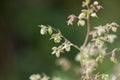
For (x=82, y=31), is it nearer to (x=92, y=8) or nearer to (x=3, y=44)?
(x=3, y=44)

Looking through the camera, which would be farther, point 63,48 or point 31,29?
point 31,29

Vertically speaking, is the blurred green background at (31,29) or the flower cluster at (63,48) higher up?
the blurred green background at (31,29)

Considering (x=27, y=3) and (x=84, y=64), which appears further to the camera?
(x=27, y=3)

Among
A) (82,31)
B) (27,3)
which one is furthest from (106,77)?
(27,3)

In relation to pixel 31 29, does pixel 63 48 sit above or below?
below

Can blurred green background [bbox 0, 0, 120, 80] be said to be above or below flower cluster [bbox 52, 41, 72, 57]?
above

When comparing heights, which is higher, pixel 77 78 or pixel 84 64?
pixel 77 78

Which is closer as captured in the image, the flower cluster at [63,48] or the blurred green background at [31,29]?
the flower cluster at [63,48]

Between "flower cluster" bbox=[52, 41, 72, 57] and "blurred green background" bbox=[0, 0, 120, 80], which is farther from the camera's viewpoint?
"blurred green background" bbox=[0, 0, 120, 80]
